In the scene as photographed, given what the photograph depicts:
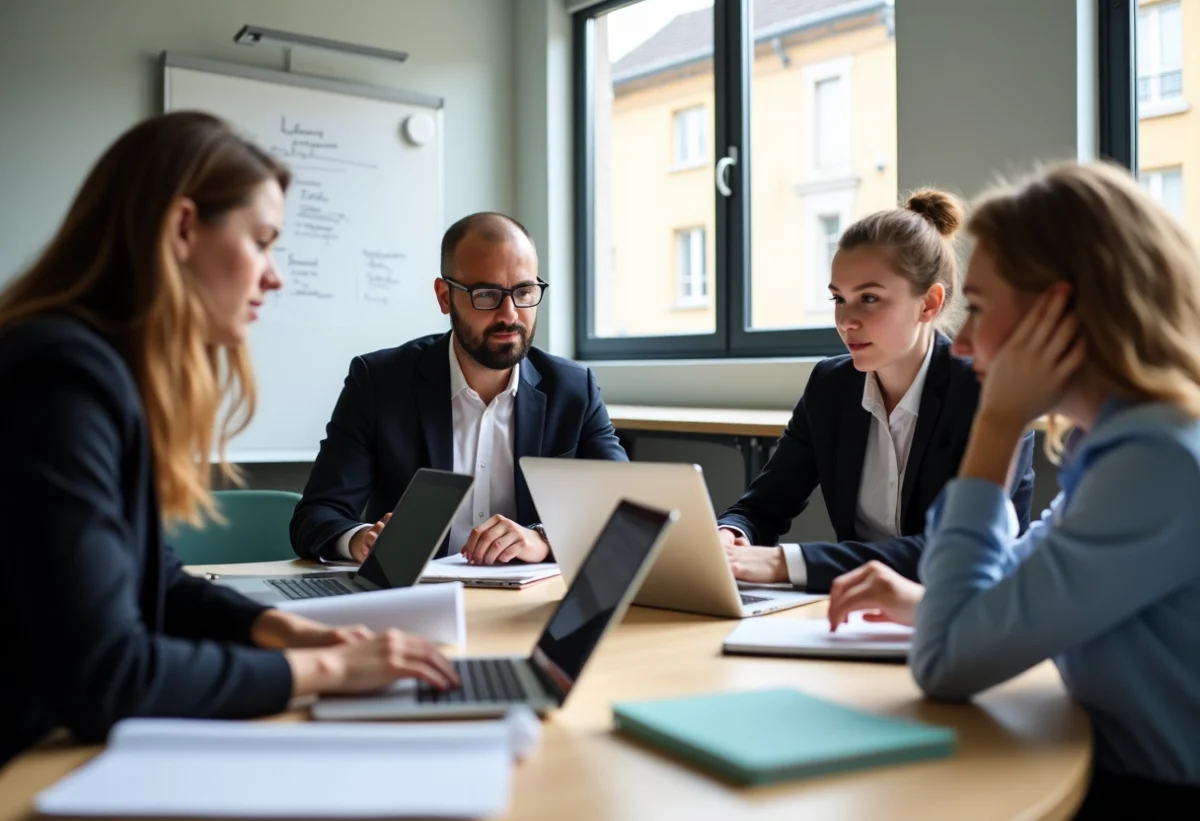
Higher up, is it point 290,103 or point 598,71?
point 598,71

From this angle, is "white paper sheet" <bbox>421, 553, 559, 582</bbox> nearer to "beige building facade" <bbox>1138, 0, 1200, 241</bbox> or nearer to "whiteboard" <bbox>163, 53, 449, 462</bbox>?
"beige building facade" <bbox>1138, 0, 1200, 241</bbox>

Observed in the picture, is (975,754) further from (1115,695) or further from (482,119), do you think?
(482,119)

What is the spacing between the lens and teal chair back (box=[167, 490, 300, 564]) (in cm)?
230

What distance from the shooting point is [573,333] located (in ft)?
15.4

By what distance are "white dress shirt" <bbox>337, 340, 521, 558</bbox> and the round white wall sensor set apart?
2057 millimetres

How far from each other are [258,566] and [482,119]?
3023 mm

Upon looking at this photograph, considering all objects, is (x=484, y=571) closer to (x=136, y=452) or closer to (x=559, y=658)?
(x=559, y=658)

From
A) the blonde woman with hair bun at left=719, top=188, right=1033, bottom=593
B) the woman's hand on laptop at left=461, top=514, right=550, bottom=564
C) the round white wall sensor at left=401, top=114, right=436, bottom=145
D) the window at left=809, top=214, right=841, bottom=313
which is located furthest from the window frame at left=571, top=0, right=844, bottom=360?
the woman's hand on laptop at left=461, top=514, right=550, bottom=564

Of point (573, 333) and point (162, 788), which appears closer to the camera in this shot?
point (162, 788)

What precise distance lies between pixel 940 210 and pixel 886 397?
14.7 inches

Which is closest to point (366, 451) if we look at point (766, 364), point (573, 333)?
point (766, 364)

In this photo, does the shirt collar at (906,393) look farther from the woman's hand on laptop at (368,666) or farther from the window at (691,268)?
the window at (691,268)

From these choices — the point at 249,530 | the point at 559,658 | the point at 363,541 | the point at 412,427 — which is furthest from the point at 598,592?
the point at 249,530

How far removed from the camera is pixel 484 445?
2.34 m
